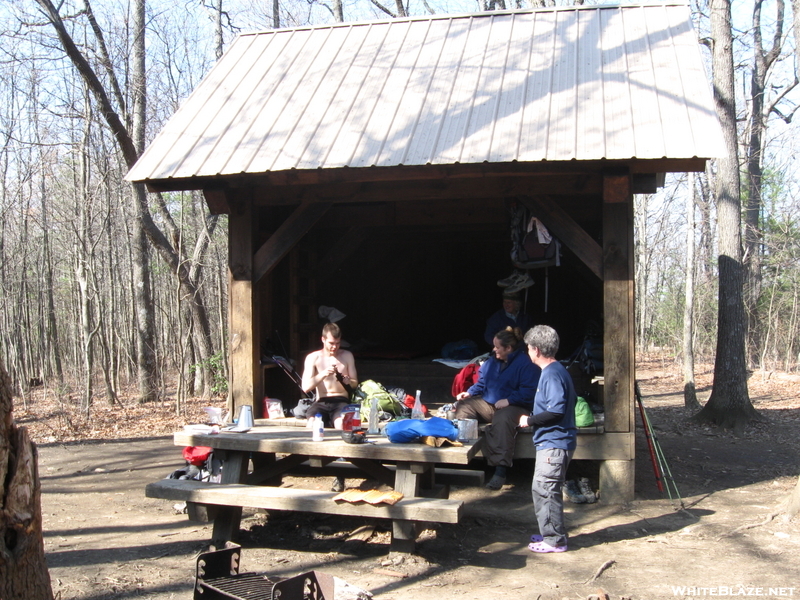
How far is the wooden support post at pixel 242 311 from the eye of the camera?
6.39 m

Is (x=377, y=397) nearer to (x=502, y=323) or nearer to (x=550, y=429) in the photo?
(x=502, y=323)

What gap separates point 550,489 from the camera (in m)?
4.52

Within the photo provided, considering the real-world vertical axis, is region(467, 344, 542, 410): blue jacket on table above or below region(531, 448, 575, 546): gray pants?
above

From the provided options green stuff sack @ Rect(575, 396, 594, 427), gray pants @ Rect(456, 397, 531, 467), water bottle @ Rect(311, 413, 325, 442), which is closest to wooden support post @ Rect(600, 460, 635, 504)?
green stuff sack @ Rect(575, 396, 594, 427)

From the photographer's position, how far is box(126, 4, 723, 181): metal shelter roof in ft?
18.4

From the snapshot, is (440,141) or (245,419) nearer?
(245,419)

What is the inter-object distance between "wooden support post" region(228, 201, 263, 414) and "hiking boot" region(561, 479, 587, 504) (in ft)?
9.64

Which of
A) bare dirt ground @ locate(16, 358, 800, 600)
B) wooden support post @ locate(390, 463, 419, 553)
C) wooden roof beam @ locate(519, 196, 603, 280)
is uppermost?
wooden roof beam @ locate(519, 196, 603, 280)

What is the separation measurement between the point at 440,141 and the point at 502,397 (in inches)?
89.5

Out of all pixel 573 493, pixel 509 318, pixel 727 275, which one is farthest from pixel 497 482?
pixel 727 275

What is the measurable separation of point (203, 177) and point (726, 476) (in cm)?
586

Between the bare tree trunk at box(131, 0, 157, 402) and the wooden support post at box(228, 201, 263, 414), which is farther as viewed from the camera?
the bare tree trunk at box(131, 0, 157, 402)

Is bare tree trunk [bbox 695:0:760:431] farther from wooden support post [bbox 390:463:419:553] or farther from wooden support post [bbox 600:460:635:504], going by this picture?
wooden support post [bbox 390:463:419:553]

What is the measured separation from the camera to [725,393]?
31.8ft
